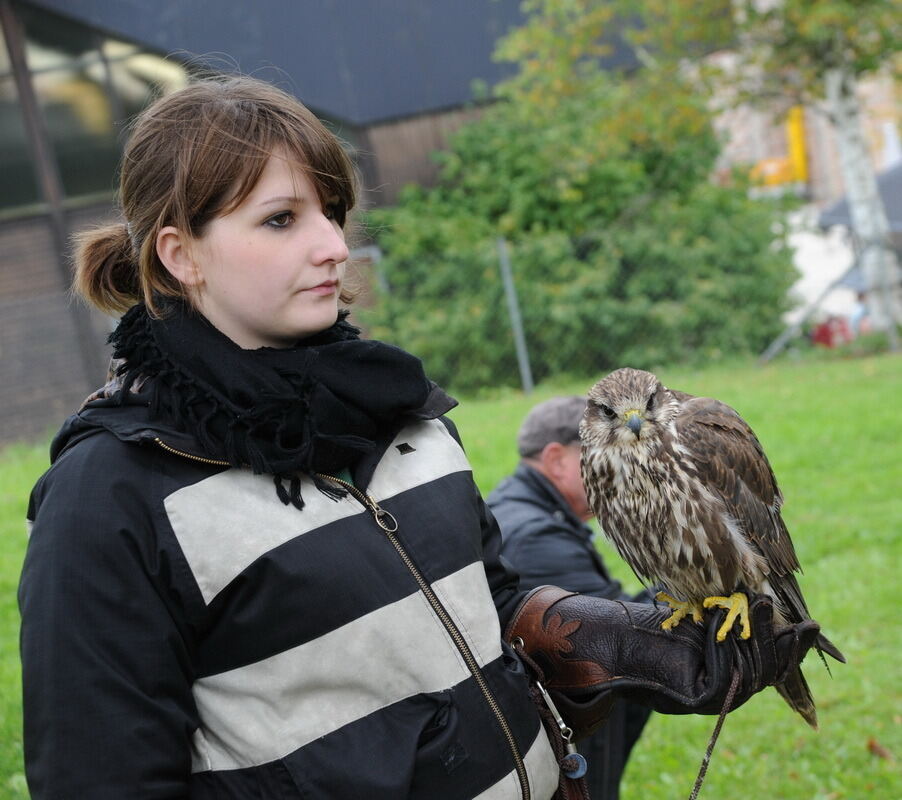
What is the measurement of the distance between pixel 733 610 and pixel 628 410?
56cm

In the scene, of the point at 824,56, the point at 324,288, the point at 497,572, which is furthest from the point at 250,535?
the point at 824,56

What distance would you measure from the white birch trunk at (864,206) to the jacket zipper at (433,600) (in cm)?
1050

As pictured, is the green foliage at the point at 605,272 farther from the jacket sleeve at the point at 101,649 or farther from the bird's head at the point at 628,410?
the jacket sleeve at the point at 101,649

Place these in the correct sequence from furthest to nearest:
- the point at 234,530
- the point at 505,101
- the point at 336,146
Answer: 1. the point at 505,101
2. the point at 336,146
3. the point at 234,530

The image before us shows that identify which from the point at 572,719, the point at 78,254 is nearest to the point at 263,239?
the point at 78,254

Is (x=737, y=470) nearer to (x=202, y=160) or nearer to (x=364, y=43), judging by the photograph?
(x=202, y=160)

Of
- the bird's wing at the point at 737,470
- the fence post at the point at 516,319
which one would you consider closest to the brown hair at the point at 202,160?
the bird's wing at the point at 737,470

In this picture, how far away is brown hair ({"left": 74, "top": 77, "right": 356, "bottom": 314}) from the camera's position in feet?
5.56

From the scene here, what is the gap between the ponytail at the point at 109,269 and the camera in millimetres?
1899

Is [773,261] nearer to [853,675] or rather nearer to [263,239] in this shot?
[853,675]

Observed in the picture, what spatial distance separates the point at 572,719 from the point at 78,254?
134cm

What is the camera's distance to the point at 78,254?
76.5 inches

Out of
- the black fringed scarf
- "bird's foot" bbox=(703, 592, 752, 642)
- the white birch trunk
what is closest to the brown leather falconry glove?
"bird's foot" bbox=(703, 592, 752, 642)

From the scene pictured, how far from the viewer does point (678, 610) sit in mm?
2516
